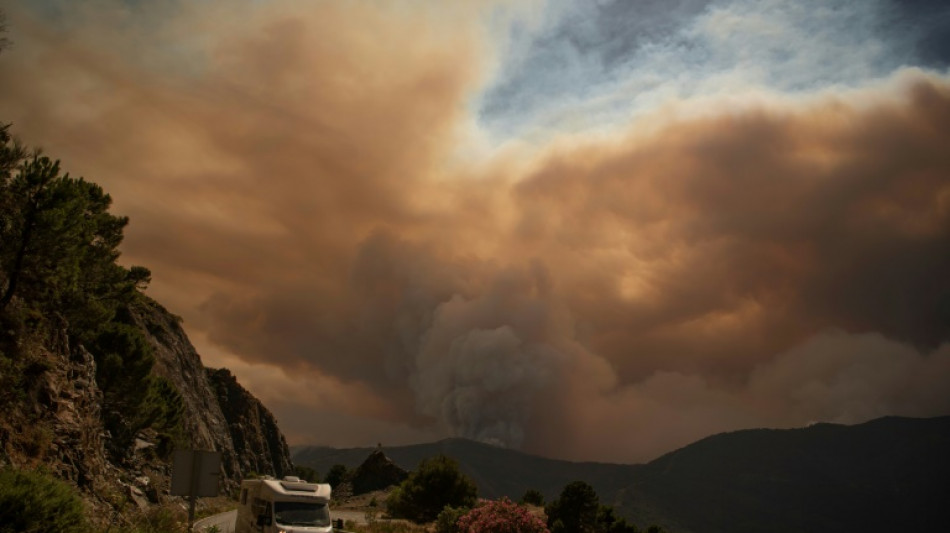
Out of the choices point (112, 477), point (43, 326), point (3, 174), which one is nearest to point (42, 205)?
point (3, 174)

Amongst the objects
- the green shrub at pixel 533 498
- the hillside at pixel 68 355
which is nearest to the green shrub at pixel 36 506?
the hillside at pixel 68 355

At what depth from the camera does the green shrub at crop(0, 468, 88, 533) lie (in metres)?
13.6

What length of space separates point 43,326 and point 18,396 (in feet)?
22.7

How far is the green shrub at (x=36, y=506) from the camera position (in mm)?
13641

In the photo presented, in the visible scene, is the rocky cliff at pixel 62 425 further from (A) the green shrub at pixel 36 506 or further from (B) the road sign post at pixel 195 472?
(B) the road sign post at pixel 195 472

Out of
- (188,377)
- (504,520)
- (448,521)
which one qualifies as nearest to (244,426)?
Answer: (188,377)

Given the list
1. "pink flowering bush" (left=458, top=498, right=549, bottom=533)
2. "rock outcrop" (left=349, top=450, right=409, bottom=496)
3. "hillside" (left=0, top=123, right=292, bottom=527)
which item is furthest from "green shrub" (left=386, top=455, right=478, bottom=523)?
"rock outcrop" (left=349, top=450, right=409, bottom=496)

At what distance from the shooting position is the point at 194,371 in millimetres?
105500

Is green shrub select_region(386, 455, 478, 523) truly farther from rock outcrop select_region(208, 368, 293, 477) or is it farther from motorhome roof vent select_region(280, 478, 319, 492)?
rock outcrop select_region(208, 368, 293, 477)

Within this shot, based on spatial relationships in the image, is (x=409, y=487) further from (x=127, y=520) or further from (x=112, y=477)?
(x=127, y=520)

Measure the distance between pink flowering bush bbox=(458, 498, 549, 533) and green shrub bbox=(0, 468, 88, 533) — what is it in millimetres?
17941

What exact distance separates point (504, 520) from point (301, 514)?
33.5ft

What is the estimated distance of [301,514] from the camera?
23297 millimetres

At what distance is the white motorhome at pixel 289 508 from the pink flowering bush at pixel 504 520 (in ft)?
27.1
